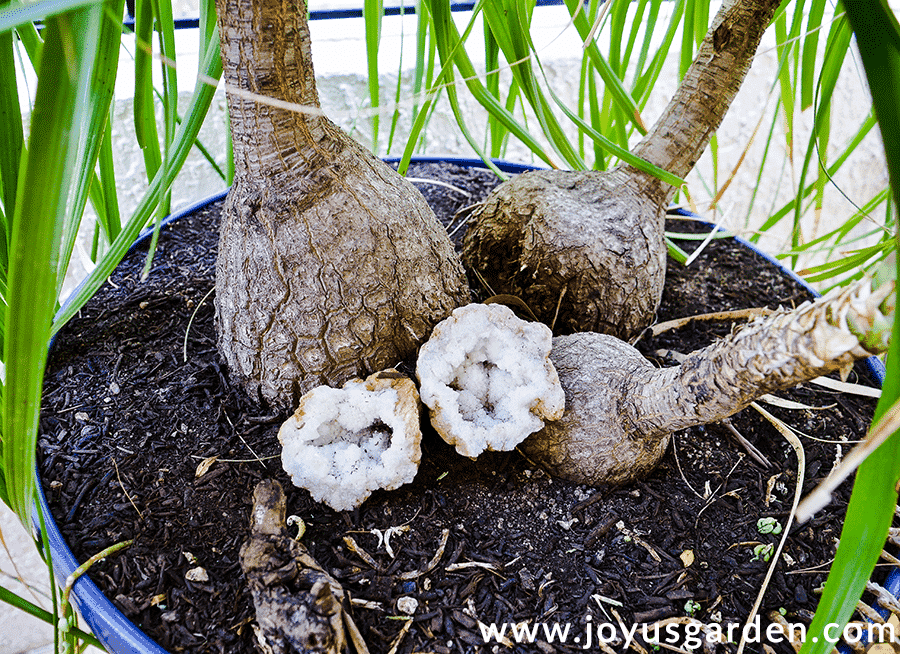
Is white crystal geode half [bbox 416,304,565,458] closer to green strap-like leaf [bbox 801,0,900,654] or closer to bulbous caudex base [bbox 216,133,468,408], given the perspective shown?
bulbous caudex base [bbox 216,133,468,408]

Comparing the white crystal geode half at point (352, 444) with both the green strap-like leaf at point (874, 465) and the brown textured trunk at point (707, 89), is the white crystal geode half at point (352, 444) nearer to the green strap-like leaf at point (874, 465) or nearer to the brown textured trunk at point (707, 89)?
the green strap-like leaf at point (874, 465)

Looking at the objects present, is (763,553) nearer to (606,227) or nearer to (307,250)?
(606,227)

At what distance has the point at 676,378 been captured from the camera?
2.08ft

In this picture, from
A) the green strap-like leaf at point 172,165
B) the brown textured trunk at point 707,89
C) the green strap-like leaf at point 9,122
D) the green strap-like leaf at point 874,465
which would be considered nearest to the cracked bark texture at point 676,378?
the green strap-like leaf at point 874,465

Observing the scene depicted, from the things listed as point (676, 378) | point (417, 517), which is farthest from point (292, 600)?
point (676, 378)

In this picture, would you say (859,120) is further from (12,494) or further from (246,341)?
(12,494)

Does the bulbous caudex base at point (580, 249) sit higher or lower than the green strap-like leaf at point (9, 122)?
lower

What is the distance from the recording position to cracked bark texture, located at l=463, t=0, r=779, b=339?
860mm

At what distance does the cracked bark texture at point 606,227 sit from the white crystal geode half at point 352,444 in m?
0.29

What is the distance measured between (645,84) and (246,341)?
74 centimetres

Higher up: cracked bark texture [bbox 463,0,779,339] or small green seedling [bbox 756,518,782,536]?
cracked bark texture [bbox 463,0,779,339]

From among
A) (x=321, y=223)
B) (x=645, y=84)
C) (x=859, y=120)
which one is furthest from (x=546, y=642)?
(x=859, y=120)

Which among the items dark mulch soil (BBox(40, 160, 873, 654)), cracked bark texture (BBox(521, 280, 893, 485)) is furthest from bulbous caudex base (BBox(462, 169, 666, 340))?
dark mulch soil (BBox(40, 160, 873, 654))

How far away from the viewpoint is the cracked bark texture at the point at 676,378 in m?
0.41
